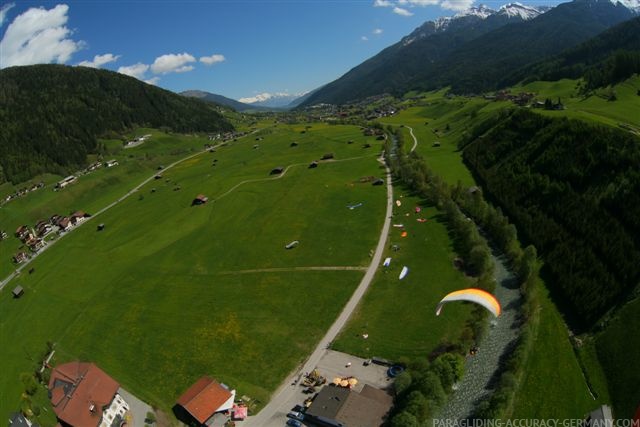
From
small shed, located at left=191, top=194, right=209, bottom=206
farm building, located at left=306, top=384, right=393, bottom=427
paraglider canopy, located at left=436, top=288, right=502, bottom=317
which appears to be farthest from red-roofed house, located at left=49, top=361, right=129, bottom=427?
small shed, located at left=191, top=194, right=209, bottom=206

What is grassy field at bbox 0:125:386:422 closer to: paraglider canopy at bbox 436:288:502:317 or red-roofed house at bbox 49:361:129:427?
red-roofed house at bbox 49:361:129:427

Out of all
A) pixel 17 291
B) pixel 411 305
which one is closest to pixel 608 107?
pixel 411 305

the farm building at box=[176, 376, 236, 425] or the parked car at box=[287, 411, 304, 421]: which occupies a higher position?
the farm building at box=[176, 376, 236, 425]

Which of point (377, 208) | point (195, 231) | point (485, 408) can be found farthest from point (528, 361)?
point (195, 231)

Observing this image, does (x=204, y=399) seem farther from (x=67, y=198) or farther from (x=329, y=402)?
(x=67, y=198)

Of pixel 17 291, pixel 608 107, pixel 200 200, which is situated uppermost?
pixel 200 200

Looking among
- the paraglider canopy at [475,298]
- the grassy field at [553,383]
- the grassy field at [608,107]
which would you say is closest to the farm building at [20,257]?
the paraglider canopy at [475,298]
